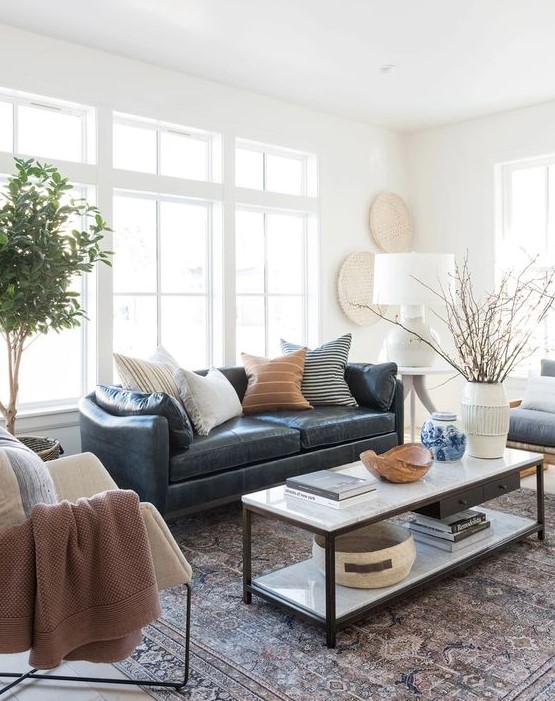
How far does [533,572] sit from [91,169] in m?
3.37

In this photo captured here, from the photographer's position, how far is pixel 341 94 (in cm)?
506

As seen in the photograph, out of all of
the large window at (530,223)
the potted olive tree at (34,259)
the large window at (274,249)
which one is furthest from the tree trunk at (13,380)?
the large window at (530,223)

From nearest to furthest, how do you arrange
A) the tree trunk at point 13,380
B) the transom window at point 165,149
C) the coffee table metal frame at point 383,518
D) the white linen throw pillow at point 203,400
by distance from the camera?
the coffee table metal frame at point 383,518 → the tree trunk at point 13,380 → the white linen throw pillow at point 203,400 → the transom window at point 165,149

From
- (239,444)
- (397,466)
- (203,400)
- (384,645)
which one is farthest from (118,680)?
(203,400)

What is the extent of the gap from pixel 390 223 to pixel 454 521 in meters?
3.72

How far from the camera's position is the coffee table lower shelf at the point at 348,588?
2.36m

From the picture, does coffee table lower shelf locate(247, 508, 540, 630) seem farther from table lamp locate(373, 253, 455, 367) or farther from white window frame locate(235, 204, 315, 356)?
white window frame locate(235, 204, 315, 356)

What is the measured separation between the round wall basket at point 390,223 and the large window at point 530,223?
885mm

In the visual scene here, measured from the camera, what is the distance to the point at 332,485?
251cm

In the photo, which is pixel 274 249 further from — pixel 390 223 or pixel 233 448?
pixel 233 448

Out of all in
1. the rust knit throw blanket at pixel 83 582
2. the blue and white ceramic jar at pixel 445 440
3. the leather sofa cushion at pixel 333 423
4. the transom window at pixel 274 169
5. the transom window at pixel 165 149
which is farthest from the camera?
the transom window at pixel 274 169

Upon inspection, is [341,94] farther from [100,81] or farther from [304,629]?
[304,629]

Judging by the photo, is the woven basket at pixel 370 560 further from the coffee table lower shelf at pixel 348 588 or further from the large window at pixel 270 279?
the large window at pixel 270 279

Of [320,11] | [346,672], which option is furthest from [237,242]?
[346,672]
